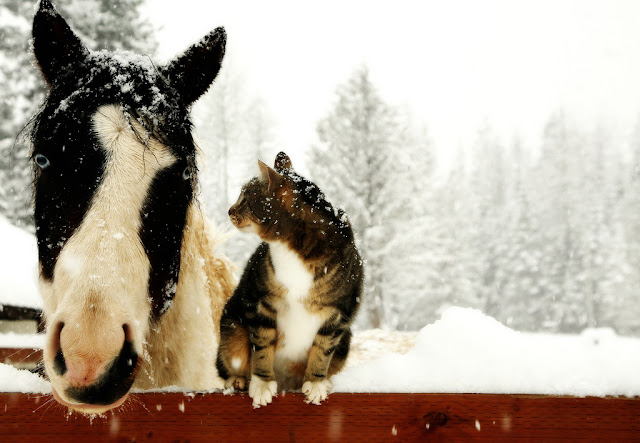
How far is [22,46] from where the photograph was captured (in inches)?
491

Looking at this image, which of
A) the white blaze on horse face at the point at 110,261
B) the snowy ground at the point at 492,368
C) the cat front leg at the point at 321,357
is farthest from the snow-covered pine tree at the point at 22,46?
the snowy ground at the point at 492,368

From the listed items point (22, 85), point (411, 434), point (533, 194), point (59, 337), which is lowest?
point (411, 434)

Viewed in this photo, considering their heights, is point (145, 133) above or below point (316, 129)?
below

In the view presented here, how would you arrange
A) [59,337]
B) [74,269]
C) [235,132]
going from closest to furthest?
[59,337], [74,269], [235,132]

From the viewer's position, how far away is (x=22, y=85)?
12.7 metres

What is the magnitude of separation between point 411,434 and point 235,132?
17.4 m

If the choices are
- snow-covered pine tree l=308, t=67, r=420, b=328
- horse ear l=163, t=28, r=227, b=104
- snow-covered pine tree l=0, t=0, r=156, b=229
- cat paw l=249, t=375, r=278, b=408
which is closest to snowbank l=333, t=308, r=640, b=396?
cat paw l=249, t=375, r=278, b=408

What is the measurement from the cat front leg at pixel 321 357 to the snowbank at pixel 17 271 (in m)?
→ 3.87

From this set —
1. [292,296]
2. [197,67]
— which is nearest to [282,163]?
[197,67]

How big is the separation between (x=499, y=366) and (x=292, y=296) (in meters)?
0.78

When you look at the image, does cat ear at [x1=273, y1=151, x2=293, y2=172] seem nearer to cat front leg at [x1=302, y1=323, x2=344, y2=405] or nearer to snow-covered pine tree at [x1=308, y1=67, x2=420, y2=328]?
cat front leg at [x1=302, y1=323, x2=344, y2=405]

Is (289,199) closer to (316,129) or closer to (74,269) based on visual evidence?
(74,269)

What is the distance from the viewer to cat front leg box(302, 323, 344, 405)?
160 centimetres

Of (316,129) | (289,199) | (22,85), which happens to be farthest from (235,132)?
(289,199)
